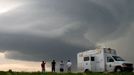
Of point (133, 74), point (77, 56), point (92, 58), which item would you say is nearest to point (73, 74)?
point (133, 74)

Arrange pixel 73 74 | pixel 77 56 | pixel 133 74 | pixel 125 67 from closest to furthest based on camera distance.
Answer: pixel 73 74 < pixel 133 74 < pixel 125 67 < pixel 77 56

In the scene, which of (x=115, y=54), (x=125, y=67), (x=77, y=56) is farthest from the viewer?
(x=77, y=56)

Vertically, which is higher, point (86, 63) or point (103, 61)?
point (103, 61)

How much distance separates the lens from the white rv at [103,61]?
2128 inches

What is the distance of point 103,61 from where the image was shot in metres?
56.7

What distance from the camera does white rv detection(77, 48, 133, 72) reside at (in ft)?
177

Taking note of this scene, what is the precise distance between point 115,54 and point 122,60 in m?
2.07

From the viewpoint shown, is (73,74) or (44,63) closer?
(73,74)

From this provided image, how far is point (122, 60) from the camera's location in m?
55.2

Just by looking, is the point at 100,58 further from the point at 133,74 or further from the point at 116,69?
the point at 133,74

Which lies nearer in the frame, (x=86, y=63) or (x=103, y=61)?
(x=103, y=61)

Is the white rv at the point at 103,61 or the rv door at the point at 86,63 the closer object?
the white rv at the point at 103,61

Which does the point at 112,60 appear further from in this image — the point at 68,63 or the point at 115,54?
the point at 68,63

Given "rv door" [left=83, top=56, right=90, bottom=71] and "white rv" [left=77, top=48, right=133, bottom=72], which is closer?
"white rv" [left=77, top=48, right=133, bottom=72]
